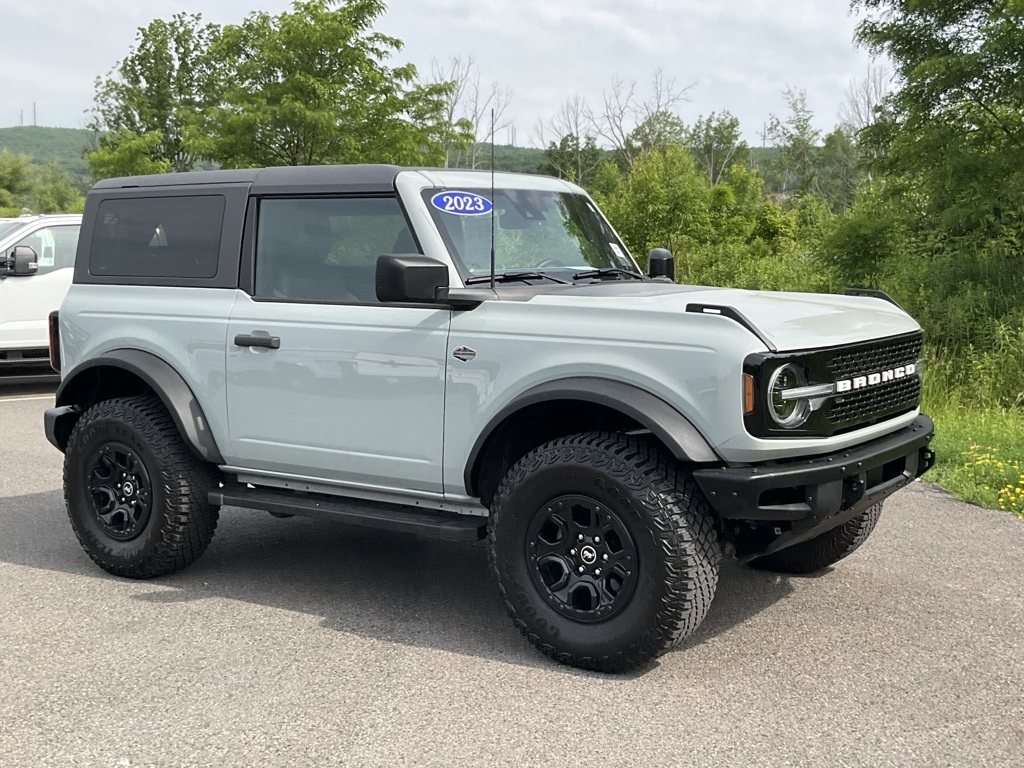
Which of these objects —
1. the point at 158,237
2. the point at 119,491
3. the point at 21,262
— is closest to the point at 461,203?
the point at 158,237

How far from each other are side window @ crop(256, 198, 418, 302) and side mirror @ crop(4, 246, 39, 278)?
8.56 meters

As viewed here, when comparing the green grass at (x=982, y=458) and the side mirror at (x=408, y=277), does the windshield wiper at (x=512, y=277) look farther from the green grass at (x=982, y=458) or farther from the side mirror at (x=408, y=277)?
the green grass at (x=982, y=458)

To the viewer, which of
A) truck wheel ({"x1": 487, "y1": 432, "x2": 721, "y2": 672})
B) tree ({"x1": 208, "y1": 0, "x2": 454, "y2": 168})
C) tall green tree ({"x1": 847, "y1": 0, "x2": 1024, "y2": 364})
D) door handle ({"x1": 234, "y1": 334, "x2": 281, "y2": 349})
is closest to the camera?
truck wheel ({"x1": 487, "y1": 432, "x2": 721, "y2": 672})

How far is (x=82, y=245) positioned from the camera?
6059 millimetres

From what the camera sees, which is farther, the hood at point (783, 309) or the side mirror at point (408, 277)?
the side mirror at point (408, 277)

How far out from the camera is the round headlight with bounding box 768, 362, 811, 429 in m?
4.09

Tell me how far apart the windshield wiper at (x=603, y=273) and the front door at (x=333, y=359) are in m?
0.87

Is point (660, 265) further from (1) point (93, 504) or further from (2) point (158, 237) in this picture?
(1) point (93, 504)

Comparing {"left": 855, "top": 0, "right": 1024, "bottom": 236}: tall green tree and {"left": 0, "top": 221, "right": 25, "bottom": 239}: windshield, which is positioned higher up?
{"left": 855, "top": 0, "right": 1024, "bottom": 236}: tall green tree

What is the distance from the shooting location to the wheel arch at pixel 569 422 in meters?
4.14

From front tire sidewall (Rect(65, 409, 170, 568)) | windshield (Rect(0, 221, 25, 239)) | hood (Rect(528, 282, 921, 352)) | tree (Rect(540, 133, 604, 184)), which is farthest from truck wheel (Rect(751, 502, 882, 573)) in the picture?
tree (Rect(540, 133, 604, 184))

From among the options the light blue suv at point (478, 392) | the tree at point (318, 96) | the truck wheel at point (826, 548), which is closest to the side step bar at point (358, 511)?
the light blue suv at point (478, 392)

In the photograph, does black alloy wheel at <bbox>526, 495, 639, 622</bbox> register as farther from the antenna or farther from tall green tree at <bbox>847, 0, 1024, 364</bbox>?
tall green tree at <bbox>847, 0, 1024, 364</bbox>

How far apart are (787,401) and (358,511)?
200 cm
